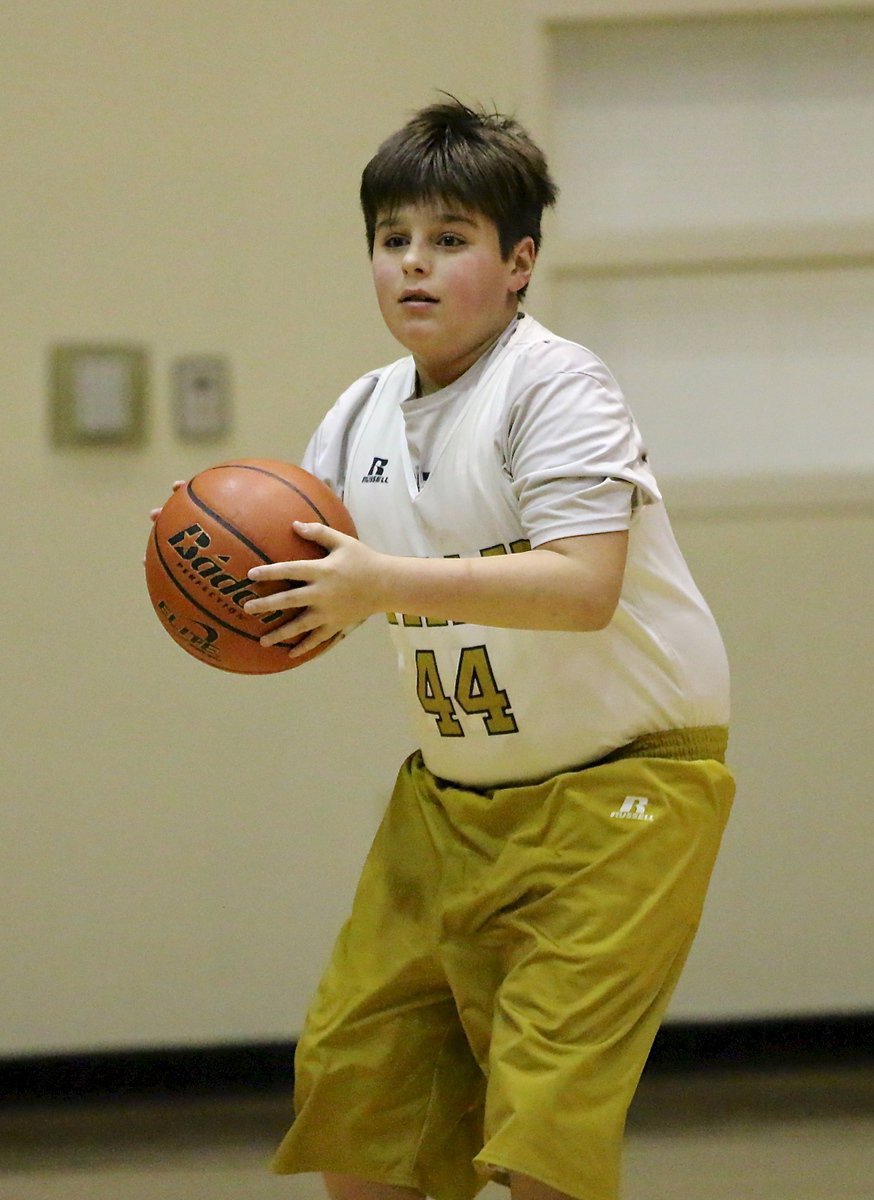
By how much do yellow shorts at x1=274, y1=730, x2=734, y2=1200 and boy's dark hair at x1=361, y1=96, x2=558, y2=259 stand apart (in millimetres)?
730

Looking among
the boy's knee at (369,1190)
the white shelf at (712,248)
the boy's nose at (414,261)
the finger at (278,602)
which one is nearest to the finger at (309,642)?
the finger at (278,602)

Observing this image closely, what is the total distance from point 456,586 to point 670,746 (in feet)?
1.47

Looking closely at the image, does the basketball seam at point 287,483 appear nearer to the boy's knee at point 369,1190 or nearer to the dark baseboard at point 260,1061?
the boy's knee at point 369,1190

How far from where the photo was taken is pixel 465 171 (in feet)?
6.02

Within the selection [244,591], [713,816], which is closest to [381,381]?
[244,591]

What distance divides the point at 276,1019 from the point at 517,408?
1.99 meters

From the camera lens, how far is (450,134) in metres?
1.88

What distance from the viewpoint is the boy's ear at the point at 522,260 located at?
6.25ft

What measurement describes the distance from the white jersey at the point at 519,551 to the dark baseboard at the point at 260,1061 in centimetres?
162

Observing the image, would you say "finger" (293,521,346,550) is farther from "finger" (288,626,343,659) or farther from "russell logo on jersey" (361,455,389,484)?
"russell logo on jersey" (361,455,389,484)

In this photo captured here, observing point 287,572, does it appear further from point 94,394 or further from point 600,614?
point 94,394

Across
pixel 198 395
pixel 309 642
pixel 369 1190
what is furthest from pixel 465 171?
pixel 198 395

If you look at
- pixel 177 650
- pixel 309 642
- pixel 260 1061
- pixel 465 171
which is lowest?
pixel 260 1061

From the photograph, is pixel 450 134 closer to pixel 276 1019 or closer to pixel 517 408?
pixel 517 408
